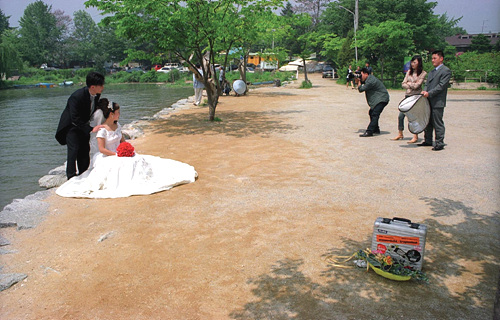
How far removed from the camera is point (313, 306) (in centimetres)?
334

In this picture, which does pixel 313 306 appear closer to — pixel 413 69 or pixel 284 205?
pixel 284 205

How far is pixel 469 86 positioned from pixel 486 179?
22.4 meters

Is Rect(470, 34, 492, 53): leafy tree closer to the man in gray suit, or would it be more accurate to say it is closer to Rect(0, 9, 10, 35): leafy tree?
the man in gray suit

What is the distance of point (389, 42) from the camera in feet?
82.2

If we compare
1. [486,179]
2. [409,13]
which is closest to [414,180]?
[486,179]

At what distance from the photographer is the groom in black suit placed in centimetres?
638

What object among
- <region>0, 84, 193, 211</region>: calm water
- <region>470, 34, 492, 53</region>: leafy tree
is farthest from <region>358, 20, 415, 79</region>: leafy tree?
<region>470, 34, 492, 53</region>: leafy tree

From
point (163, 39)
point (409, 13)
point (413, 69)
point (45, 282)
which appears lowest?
point (45, 282)

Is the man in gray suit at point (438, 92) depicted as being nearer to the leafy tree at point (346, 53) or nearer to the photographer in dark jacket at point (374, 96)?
the photographer in dark jacket at point (374, 96)

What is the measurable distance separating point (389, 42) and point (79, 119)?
22.8 meters

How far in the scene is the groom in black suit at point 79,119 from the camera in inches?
251

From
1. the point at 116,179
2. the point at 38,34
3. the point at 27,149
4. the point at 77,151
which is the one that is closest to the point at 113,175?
the point at 116,179

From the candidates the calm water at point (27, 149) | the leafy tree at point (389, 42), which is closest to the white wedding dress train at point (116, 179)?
the calm water at point (27, 149)

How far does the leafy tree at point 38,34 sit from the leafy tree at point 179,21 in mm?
65651
